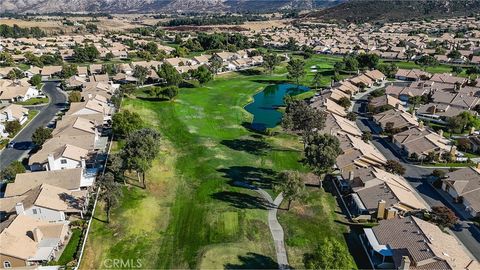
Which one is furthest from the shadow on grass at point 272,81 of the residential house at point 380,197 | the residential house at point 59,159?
the residential house at point 59,159

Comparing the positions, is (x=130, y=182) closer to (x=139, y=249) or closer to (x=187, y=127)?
(x=139, y=249)

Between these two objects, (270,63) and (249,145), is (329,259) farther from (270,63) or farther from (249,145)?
(270,63)

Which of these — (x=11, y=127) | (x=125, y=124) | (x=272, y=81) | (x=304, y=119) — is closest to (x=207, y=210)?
(x=304, y=119)

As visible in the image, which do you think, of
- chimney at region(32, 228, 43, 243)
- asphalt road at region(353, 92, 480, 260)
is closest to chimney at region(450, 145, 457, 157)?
asphalt road at region(353, 92, 480, 260)

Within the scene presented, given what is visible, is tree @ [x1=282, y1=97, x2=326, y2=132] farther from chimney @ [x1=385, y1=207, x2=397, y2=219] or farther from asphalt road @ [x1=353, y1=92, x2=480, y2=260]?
chimney @ [x1=385, y1=207, x2=397, y2=219]

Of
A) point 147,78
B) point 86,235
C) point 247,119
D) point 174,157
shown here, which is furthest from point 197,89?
point 86,235
